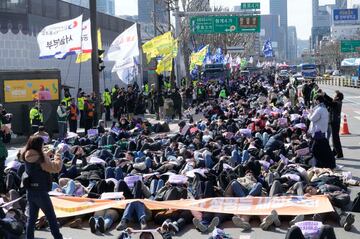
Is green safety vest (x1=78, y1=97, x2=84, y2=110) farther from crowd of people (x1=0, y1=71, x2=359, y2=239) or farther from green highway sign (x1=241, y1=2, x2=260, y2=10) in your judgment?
green highway sign (x1=241, y1=2, x2=260, y2=10)

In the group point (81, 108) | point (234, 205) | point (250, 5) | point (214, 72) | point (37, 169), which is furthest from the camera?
point (214, 72)

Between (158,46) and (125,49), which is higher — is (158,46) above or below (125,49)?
above

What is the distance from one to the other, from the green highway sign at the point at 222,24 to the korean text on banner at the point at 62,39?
20733 millimetres

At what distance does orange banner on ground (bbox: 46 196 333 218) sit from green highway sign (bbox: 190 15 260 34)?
3268 cm

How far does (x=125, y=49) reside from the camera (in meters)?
24.4

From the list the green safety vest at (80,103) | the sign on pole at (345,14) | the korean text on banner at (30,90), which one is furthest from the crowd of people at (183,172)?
the sign on pole at (345,14)

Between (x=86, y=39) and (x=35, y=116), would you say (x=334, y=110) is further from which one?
(x=86, y=39)

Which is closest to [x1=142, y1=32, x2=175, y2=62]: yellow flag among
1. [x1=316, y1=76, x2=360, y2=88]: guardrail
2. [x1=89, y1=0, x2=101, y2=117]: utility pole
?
[x1=89, y1=0, x2=101, y2=117]: utility pole

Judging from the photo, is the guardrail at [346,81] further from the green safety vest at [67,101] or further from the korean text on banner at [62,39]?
the korean text on banner at [62,39]

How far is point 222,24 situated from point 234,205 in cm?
3317

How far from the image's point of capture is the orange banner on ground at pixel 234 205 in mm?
9438

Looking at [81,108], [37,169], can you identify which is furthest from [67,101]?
[37,169]

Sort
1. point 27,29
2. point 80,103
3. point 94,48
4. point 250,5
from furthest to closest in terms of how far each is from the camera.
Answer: point 250,5, point 27,29, point 80,103, point 94,48

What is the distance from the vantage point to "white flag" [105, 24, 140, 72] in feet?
78.7
